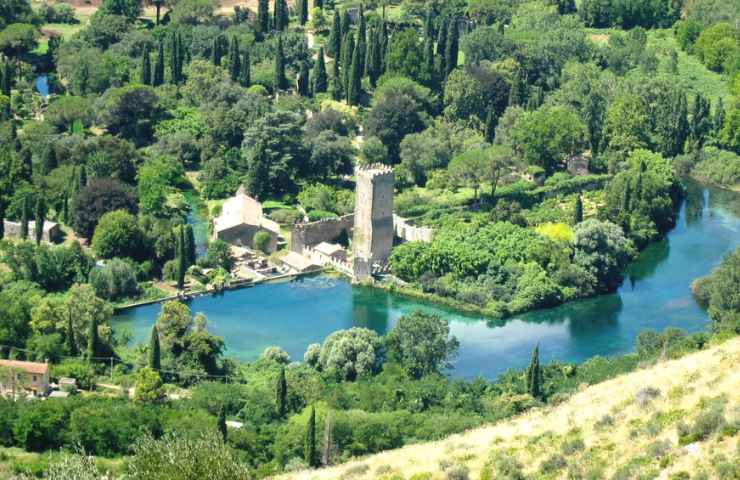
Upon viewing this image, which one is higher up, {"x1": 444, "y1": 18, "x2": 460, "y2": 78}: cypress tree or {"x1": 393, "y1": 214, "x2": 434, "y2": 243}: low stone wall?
{"x1": 444, "y1": 18, "x2": 460, "y2": 78}: cypress tree

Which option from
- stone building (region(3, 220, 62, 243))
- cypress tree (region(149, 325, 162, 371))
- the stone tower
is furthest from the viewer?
stone building (region(3, 220, 62, 243))

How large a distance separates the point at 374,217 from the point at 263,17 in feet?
110

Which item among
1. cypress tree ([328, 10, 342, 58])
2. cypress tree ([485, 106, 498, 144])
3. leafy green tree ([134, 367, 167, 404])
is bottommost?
leafy green tree ([134, 367, 167, 404])

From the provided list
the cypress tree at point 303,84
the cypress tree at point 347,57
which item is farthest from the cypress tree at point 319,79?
the cypress tree at point 347,57

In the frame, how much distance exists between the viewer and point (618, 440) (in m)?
34.5

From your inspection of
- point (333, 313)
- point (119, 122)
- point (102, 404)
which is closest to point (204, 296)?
point (333, 313)

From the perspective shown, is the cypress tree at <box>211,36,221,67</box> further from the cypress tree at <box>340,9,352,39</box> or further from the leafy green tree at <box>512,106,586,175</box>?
the leafy green tree at <box>512,106,586,175</box>

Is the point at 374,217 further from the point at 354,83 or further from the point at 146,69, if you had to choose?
the point at 146,69

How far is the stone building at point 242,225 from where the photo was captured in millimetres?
69438

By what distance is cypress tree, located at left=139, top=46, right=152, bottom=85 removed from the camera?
292 feet

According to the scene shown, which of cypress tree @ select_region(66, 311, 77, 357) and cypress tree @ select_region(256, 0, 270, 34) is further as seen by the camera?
cypress tree @ select_region(256, 0, 270, 34)

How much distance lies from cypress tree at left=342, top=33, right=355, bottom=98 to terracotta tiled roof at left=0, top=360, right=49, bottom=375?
36.6 meters

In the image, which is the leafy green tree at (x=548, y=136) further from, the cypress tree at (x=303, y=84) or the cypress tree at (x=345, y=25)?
the cypress tree at (x=345, y=25)

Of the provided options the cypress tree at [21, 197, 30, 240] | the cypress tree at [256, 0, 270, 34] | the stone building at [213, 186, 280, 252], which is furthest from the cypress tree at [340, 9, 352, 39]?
the cypress tree at [21, 197, 30, 240]
